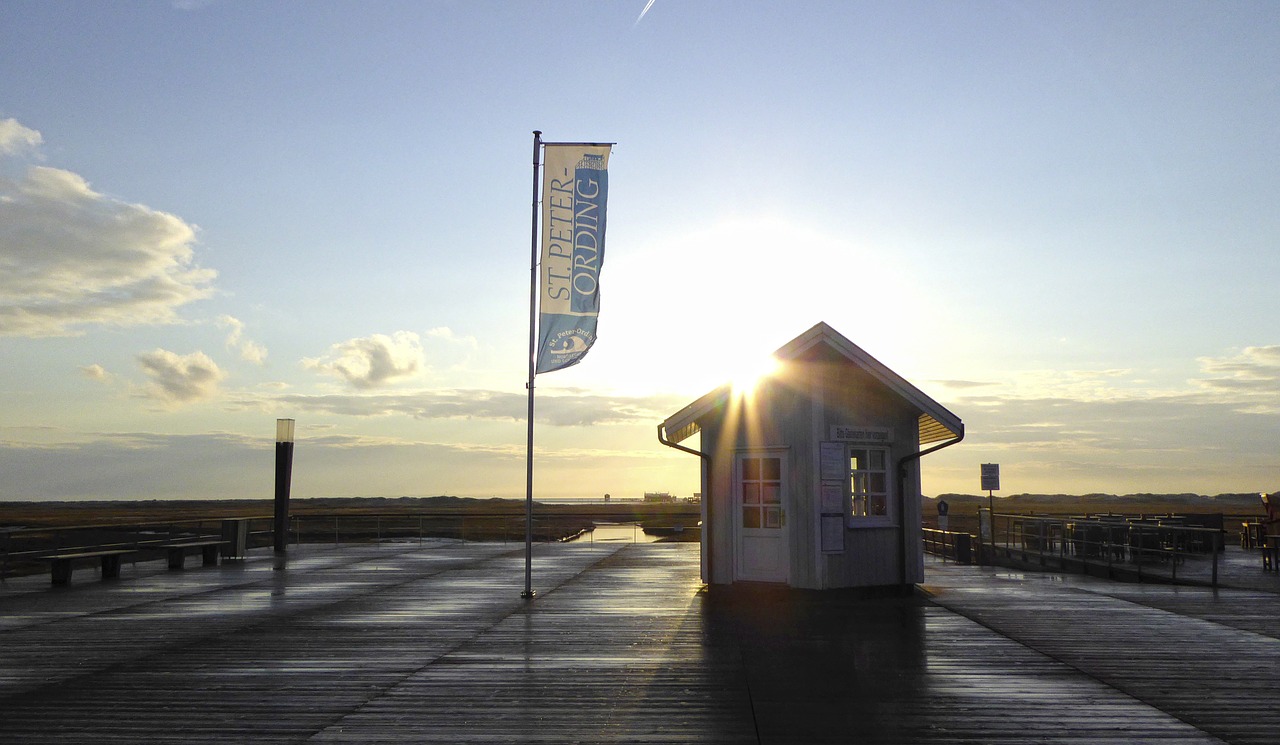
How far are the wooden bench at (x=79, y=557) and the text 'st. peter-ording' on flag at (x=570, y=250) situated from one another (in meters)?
9.57

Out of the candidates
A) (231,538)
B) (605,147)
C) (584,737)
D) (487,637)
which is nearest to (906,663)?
(584,737)

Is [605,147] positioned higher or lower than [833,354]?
higher

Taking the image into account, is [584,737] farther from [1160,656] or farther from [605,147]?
[605,147]

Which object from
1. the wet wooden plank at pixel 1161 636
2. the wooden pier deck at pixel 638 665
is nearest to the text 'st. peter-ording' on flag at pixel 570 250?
the wooden pier deck at pixel 638 665

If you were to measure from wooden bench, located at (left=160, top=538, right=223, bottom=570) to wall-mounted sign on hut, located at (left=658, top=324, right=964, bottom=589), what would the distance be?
1103 cm

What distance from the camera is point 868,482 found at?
1468cm

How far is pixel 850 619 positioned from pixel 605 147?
7.35 m

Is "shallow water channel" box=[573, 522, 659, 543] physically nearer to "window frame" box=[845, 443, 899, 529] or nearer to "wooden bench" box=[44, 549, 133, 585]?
"wooden bench" box=[44, 549, 133, 585]

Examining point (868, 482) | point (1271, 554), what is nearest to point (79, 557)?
point (868, 482)

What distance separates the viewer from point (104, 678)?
8.07 m

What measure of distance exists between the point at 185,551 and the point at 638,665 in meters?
14.8

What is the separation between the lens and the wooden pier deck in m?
6.36

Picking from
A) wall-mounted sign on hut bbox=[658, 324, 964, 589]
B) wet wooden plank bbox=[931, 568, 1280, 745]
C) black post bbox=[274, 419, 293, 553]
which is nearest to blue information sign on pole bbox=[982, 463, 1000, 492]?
wet wooden plank bbox=[931, 568, 1280, 745]

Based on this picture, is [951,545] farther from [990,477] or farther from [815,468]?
[815,468]
